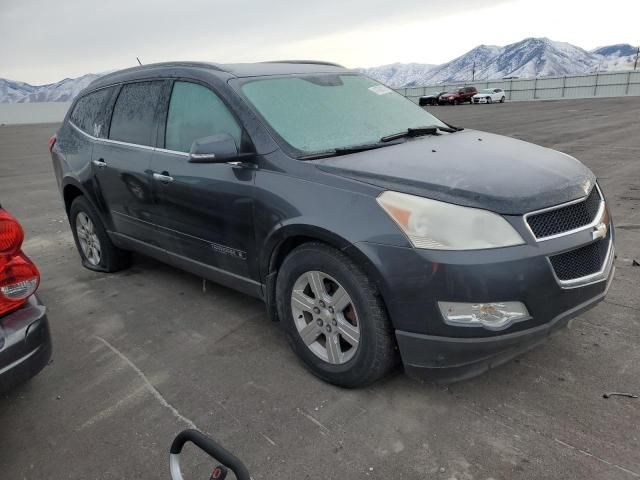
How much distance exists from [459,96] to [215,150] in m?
41.5

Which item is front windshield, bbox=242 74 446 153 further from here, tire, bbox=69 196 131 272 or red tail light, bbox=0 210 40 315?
tire, bbox=69 196 131 272

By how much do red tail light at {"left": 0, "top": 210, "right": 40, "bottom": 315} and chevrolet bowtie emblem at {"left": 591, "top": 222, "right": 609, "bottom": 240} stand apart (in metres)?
2.85

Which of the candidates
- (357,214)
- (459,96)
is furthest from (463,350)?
(459,96)

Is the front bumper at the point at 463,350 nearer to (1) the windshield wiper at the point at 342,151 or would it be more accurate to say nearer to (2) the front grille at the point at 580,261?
(2) the front grille at the point at 580,261

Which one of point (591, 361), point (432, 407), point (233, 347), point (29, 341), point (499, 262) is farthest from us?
point (233, 347)

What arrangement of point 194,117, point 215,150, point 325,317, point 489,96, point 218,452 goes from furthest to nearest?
point 489,96
point 194,117
point 215,150
point 325,317
point 218,452

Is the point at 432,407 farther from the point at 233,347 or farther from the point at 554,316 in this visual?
the point at 233,347

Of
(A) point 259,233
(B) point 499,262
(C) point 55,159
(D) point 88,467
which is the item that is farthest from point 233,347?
(C) point 55,159

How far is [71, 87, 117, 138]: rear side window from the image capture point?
14.6ft

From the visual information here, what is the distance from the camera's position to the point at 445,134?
349 centimetres

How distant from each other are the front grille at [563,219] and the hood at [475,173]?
5cm

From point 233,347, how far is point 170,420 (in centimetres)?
77

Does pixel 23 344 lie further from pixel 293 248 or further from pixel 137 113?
pixel 137 113

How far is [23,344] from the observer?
237cm
